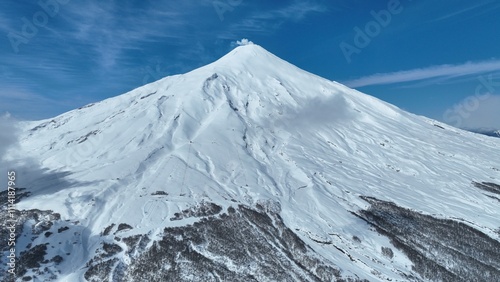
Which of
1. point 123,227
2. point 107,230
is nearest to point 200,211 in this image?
point 123,227

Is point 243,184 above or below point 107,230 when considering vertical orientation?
above

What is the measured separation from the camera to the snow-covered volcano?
53.1m

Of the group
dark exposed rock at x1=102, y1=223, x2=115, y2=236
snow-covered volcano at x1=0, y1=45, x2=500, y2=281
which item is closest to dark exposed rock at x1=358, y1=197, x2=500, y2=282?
snow-covered volcano at x1=0, y1=45, x2=500, y2=281

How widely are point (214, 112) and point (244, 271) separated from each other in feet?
225

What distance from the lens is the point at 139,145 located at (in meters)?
92.2

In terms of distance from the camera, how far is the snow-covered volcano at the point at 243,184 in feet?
174

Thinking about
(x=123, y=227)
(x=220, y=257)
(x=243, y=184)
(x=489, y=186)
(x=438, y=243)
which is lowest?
(x=438, y=243)

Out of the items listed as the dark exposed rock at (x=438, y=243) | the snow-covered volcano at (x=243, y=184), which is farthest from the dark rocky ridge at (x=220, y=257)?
the dark exposed rock at (x=438, y=243)

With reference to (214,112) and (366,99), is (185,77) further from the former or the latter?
(366,99)

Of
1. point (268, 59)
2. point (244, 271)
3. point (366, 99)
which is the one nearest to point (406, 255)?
point (244, 271)

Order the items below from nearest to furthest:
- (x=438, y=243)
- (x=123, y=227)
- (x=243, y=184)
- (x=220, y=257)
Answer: (x=220, y=257) < (x=123, y=227) < (x=438, y=243) < (x=243, y=184)

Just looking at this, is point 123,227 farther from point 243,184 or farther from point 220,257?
point 243,184

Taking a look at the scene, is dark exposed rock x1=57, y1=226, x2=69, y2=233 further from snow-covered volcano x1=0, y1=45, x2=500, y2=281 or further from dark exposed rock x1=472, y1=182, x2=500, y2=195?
dark exposed rock x1=472, y1=182, x2=500, y2=195

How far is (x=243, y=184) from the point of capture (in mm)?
76250
